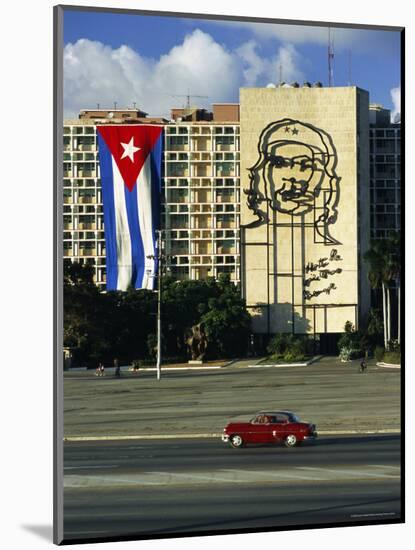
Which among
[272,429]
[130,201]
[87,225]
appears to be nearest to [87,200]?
[87,225]

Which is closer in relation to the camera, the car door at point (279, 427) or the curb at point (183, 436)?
the curb at point (183, 436)

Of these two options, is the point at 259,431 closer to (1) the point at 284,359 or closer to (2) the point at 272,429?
(2) the point at 272,429

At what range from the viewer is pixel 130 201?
31.0 metres

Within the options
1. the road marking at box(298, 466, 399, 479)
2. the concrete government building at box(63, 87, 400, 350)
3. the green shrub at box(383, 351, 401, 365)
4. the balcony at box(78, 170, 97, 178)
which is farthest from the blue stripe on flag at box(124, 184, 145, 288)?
the green shrub at box(383, 351, 401, 365)

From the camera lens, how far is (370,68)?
3231cm

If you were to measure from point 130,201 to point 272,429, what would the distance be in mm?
5944

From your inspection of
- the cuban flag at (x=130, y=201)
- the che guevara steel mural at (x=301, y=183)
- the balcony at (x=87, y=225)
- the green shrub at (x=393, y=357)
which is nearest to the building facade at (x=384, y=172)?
the che guevara steel mural at (x=301, y=183)

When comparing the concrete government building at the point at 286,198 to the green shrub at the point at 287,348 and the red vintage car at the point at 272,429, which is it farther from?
the red vintage car at the point at 272,429

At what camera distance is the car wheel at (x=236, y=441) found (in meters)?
32.1

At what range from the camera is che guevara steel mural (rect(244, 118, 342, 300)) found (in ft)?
105

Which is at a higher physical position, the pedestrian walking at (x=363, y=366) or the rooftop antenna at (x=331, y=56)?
the rooftop antenna at (x=331, y=56)

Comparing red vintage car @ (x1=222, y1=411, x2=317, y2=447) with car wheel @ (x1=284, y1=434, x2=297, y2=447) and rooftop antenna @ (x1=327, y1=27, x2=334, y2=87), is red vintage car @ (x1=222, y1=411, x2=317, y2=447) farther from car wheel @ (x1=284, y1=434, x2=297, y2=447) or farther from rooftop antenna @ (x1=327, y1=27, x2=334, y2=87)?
rooftop antenna @ (x1=327, y1=27, x2=334, y2=87)

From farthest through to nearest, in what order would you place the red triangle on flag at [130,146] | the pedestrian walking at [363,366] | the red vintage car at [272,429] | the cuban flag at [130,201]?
1. the pedestrian walking at [363,366]
2. the red vintage car at [272,429]
3. the red triangle on flag at [130,146]
4. the cuban flag at [130,201]

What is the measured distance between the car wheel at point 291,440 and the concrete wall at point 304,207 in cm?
235
